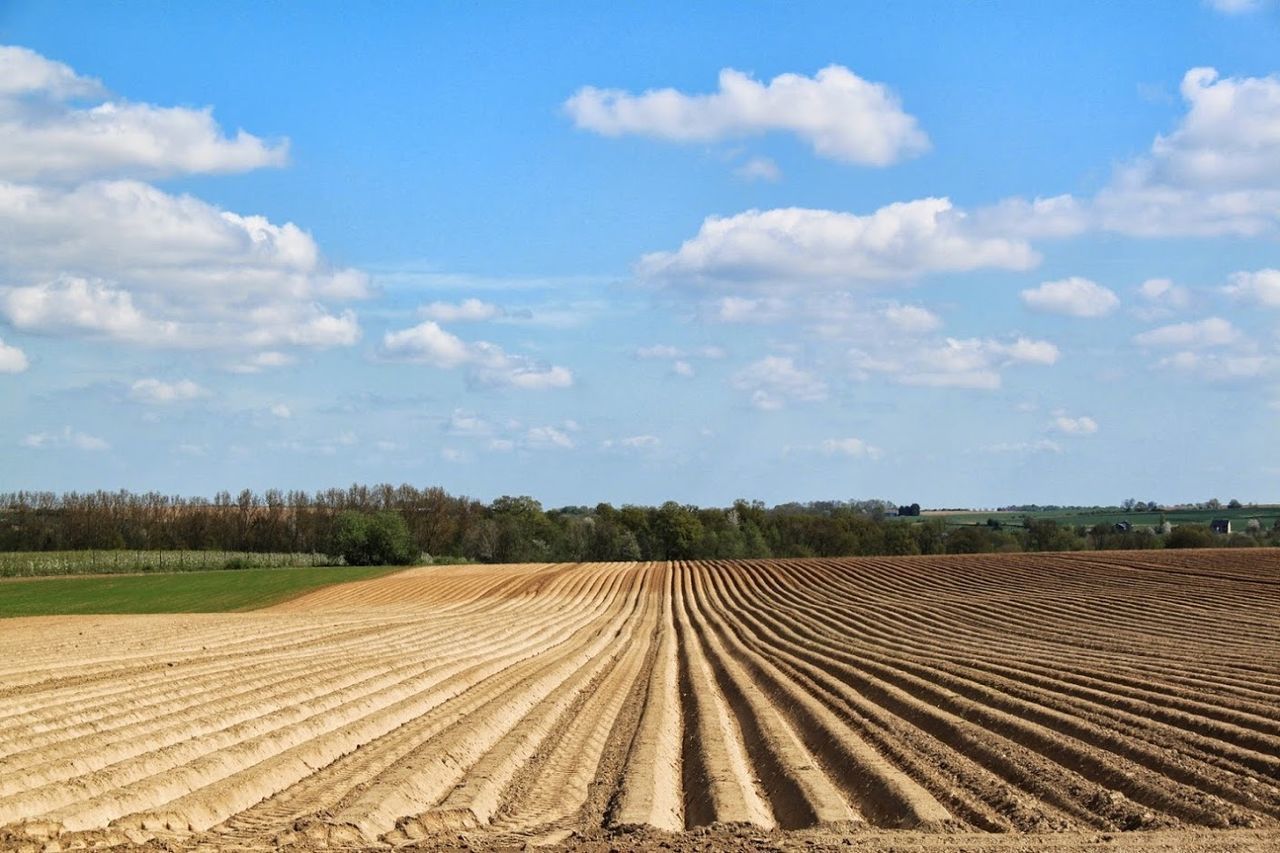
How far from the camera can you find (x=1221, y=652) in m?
24.0

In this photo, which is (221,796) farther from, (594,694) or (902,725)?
(594,694)

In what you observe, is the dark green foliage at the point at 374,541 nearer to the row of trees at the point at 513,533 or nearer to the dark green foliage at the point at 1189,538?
the row of trees at the point at 513,533

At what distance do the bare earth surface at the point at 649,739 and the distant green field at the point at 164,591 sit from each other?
2416cm

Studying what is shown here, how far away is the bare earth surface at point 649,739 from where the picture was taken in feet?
33.3

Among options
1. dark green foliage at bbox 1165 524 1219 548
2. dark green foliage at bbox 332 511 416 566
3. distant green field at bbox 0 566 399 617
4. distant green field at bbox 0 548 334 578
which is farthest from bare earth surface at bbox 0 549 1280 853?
dark green foliage at bbox 332 511 416 566

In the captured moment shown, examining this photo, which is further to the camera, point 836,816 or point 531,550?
point 531,550

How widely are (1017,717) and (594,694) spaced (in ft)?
23.5

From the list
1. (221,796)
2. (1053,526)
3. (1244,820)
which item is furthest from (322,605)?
(1053,526)

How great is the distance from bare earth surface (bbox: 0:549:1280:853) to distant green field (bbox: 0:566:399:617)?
24.2m

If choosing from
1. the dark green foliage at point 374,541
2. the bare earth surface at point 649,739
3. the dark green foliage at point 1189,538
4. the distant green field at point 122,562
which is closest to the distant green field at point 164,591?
the distant green field at point 122,562

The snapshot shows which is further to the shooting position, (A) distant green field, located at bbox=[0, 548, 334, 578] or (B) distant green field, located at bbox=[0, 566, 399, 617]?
(A) distant green field, located at bbox=[0, 548, 334, 578]

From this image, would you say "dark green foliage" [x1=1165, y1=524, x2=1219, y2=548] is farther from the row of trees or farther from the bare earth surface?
the bare earth surface

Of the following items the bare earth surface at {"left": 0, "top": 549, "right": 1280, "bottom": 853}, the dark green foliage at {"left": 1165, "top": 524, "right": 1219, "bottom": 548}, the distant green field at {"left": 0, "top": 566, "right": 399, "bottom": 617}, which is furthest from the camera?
the dark green foliage at {"left": 1165, "top": 524, "right": 1219, "bottom": 548}

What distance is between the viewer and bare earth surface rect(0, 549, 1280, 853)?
33.3 ft
